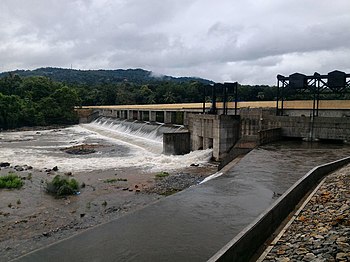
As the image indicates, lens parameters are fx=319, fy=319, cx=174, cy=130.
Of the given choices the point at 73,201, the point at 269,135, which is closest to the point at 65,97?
the point at 269,135

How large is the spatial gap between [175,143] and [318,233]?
68.8ft

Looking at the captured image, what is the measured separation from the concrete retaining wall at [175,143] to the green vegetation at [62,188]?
38.2 ft

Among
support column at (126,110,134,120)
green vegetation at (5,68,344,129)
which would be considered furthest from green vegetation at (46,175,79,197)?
green vegetation at (5,68,344,129)

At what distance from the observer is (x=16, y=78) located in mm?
99438

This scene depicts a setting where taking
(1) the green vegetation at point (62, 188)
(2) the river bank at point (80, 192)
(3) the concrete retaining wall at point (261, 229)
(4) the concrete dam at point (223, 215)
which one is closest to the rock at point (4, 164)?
(2) the river bank at point (80, 192)

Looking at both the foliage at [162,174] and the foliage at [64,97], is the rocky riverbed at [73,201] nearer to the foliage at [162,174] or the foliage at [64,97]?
the foliage at [162,174]

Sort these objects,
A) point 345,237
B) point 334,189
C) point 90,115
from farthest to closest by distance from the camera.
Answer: point 90,115 → point 334,189 → point 345,237

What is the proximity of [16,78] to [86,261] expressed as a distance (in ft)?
344

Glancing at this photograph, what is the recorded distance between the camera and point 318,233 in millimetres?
7570

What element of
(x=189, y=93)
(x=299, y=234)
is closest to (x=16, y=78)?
(x=189, y=93)

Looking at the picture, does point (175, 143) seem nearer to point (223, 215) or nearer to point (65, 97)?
point (223, 215)

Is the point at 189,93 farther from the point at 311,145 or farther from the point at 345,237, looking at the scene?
the point at 345,237

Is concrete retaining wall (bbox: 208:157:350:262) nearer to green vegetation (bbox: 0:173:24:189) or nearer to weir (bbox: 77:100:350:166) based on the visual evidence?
weir (bbox: 77:100:350:166)

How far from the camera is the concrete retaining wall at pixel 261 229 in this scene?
21.2 feet
